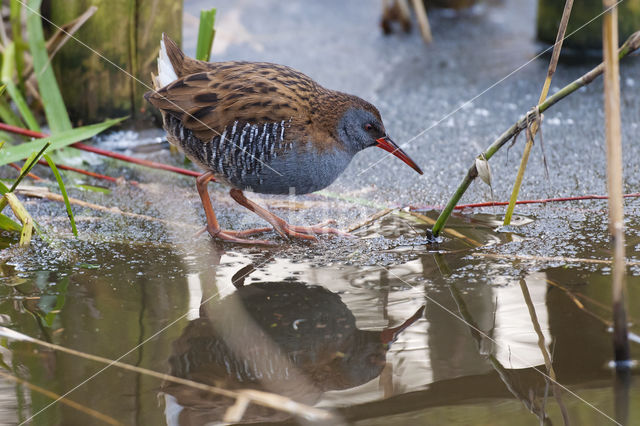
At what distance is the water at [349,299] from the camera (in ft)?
5.55

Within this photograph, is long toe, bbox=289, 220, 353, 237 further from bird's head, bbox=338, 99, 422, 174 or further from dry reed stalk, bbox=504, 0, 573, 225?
dry reed stalk, bbox=504, 0, 573, 225

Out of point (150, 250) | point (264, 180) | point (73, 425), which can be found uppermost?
point (264, 180)

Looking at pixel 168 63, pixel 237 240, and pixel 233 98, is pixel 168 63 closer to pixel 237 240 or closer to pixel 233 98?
pixel 233 98

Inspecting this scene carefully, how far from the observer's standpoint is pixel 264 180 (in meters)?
2.78

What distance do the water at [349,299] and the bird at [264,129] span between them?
0.24m

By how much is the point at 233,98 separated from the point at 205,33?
887mm

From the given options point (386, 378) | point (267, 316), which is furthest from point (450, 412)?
point (267, 316)

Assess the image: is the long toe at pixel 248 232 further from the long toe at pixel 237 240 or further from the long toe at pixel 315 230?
the long toe at pixel 315 230

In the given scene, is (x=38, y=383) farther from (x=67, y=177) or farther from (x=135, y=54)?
(x=135, y=54)

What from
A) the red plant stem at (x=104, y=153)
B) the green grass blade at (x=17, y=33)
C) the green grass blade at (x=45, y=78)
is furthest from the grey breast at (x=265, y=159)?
the green grass blade at (x=17, y=33)

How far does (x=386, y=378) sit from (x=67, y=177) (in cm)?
223

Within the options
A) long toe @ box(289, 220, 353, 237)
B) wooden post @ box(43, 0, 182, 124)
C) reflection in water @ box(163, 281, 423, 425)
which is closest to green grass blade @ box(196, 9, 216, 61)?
wooden post @ box(43, 0, 182, 124)

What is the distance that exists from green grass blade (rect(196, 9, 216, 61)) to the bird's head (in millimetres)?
967

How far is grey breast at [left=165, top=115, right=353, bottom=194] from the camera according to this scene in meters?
2.72
